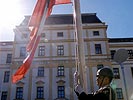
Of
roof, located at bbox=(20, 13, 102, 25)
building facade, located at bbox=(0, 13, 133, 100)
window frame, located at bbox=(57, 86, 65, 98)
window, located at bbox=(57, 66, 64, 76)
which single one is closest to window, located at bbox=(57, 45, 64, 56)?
building facade, located at bbox=(0, 13, 133, 100)

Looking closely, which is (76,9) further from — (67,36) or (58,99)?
(67,36)

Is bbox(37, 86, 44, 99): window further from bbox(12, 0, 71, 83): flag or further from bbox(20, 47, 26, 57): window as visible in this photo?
bbox(12, 0, 71, 83): flag

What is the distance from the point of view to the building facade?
103ft

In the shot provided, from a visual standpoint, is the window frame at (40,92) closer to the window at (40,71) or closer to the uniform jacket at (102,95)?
the window at (40,71)

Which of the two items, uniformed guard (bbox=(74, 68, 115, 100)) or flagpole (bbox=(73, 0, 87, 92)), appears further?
flagpole (bbox=(73, 0, 87, 92))

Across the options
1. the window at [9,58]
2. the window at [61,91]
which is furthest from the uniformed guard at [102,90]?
the window at [9,58]

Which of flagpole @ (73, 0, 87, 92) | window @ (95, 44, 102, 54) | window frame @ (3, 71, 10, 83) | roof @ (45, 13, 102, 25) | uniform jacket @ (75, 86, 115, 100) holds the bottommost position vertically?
uniform jacket @ (75, 86, 115, 100)

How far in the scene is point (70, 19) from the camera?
38531mm

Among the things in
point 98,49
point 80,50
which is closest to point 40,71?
point 98,49

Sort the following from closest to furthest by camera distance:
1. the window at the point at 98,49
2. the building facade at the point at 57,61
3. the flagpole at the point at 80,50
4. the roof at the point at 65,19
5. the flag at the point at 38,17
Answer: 1. the flagpole at the point at 80,50
2. the flag at the point at 38,17
3. the building facade at the point at 57,61
4. the window at the point at 98,49
5. the roof at the point at 65,19

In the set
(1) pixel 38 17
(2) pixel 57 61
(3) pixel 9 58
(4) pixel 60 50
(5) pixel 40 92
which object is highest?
(4) pixel 60 50

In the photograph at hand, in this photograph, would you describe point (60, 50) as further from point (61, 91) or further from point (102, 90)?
point (102, 90)

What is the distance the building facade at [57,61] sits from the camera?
31438mm

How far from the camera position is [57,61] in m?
33.5
